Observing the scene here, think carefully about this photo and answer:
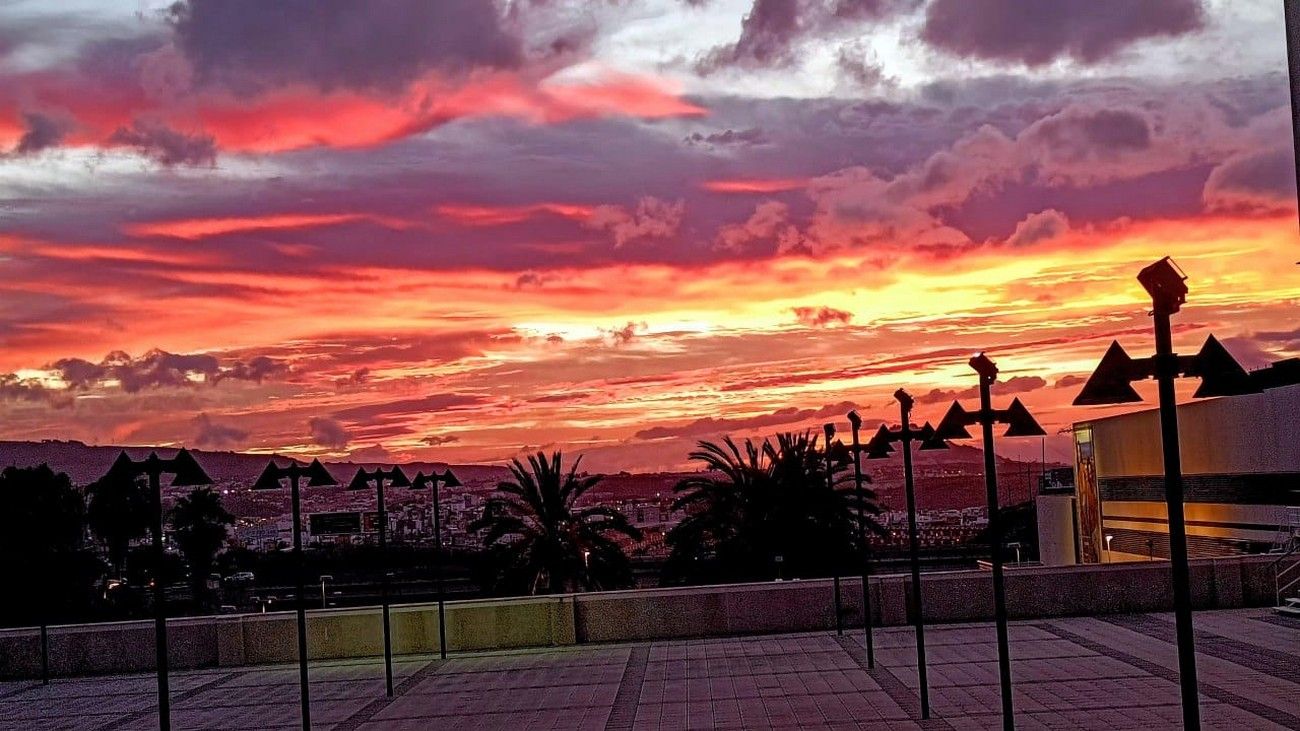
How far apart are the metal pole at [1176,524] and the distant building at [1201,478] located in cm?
1710

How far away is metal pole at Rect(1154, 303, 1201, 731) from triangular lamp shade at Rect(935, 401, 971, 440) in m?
5.90

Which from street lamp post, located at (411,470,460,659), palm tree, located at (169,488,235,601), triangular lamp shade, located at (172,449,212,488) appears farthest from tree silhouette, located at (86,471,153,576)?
triangular lamp shade, located at (172,449,212,488)

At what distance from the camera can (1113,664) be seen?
18797mm

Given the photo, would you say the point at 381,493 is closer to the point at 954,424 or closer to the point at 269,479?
the point at 269,479

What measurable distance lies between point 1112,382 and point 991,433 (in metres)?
4.88

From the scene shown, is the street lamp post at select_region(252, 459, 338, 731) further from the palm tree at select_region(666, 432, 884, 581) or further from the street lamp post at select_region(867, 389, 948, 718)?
the palm tree at select_region(666, 432, 884, 581)

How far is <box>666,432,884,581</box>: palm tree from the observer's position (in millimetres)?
37844

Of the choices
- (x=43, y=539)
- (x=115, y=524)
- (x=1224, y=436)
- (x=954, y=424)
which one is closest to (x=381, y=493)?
(x=954, y=424)

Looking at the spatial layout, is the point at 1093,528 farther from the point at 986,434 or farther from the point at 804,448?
the point at 986,434

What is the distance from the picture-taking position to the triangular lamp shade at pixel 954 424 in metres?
15.4

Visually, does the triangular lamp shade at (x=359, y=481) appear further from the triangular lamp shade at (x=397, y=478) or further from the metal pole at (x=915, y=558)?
the metal pole at (x=915, y=558)

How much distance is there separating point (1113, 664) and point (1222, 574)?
6.12m

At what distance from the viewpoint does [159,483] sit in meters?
15.1

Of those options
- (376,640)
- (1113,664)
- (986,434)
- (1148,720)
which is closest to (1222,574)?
(1113,664)
